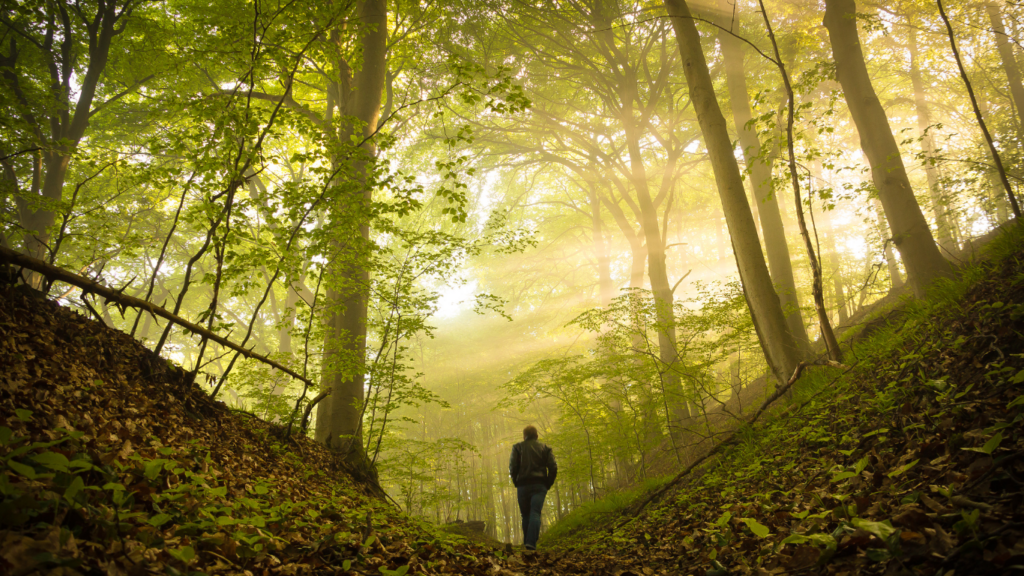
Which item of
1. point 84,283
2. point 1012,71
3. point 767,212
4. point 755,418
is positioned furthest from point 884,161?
point 1012,71

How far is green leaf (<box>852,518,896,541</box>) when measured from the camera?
1.55 m

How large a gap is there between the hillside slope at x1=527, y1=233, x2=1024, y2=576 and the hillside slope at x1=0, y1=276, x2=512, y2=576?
5.38 ft

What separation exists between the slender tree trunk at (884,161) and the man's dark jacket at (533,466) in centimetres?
511

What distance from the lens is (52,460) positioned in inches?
64.1

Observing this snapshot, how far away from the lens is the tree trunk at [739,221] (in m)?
5.36

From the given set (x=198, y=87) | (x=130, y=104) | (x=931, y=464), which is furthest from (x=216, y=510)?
(x=130, y=104)

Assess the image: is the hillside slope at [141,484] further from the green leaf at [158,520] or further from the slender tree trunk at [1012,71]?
the slender tree trunk at [1012,71]

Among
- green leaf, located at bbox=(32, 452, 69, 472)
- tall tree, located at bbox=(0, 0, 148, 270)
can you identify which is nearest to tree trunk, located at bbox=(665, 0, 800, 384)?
green leaf, located at bbox=(32, 452, 69, 472)

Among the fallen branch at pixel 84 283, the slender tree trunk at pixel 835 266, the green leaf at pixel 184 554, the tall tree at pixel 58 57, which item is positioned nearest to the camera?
the green leaf at pixel 184 554

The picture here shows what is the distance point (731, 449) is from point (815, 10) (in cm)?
1322

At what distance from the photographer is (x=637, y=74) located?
1295 cm

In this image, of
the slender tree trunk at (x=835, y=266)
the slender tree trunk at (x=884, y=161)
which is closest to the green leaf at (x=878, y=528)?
the slender tree trunk at (x=884, y=161)

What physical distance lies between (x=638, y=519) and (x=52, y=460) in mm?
5028

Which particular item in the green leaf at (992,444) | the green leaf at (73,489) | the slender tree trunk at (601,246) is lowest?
the green leaf at (992,444)
